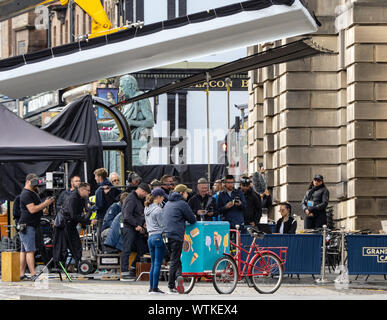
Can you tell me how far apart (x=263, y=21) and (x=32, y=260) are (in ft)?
24.2

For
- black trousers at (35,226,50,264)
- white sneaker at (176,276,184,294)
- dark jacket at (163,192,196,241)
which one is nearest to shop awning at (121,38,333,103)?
black trousers at (35,226,50,264)

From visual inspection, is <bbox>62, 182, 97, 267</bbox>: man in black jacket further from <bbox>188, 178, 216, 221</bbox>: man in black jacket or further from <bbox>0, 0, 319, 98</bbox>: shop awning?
<bbox>0, 0, 319, 98</bbox>: shop awning

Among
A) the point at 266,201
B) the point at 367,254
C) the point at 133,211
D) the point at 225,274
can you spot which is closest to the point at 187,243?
the point at 225,274

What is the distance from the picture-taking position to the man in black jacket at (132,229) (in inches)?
969

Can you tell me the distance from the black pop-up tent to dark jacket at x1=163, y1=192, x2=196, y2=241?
16.1ft

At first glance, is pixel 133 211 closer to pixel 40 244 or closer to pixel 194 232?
pixel 40 244

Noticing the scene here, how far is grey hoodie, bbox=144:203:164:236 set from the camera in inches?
819

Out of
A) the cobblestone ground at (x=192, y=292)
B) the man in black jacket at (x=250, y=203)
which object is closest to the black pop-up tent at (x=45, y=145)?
the cobblestone ground at (x=192, y=292)

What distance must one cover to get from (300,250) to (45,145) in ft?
18.0

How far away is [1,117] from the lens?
25797mm

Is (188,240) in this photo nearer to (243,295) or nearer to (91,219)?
(243,295)

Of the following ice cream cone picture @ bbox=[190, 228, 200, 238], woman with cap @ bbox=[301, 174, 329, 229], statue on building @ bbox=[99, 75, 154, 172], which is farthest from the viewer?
statue on building @ bbox=[99, 75, 154, 172]
